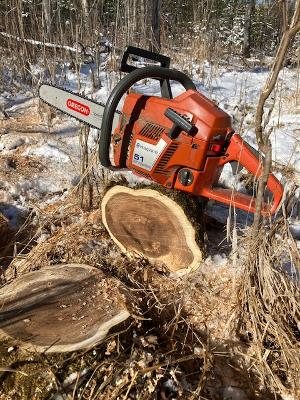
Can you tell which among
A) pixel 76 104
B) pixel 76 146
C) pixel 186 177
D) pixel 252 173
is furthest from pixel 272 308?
pixel 76 146

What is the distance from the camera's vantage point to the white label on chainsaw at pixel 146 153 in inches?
79.0

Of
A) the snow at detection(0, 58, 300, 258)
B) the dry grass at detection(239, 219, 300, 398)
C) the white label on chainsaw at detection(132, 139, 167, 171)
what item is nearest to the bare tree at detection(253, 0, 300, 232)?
the dry grass at detection(239, 219, 300, 398)

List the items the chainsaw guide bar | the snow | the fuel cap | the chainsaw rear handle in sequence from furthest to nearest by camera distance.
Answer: the snow
the chainsaw guide bar
the fuel cap
the chainsaw rear handle

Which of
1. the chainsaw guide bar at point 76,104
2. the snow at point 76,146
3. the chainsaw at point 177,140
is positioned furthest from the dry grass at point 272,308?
the chainsaw guide bar at point 76,104

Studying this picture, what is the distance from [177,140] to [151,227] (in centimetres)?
50

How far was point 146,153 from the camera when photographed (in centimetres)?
207

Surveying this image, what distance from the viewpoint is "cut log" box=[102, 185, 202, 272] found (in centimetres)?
203

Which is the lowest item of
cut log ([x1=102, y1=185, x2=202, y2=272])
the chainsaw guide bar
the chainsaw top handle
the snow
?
the snow

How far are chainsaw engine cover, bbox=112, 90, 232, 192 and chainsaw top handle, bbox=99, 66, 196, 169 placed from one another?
13 centimetres

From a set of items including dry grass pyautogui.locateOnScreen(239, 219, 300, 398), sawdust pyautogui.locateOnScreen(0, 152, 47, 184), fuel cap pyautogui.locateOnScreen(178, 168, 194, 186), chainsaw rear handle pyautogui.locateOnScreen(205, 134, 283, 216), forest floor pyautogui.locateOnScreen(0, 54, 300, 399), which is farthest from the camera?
sawdust pyautogui.locateOnScreen(0, 152, 47, 184)

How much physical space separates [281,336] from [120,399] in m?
0.71

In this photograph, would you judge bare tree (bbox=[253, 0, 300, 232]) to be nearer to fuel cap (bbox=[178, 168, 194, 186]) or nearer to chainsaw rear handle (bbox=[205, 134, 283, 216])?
chainsaw rear handle (bbox=[205, 134, 283, 216])

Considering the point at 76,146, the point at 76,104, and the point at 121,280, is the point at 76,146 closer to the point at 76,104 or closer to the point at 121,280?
the point at 76,104

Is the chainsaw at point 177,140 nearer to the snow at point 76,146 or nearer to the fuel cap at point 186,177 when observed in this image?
the fuel cap at point 186,177
